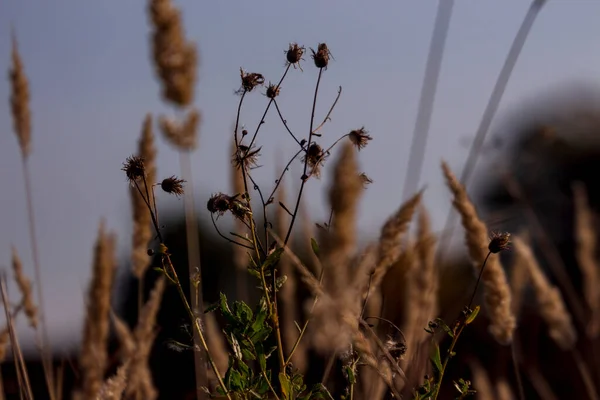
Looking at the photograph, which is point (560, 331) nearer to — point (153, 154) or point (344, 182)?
point (153, 154)

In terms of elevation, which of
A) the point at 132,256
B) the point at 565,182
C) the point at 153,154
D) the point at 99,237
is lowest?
the point at 565,182

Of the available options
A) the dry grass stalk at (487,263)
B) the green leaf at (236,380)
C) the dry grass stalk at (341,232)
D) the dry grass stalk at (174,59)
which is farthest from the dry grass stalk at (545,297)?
the dry grass stalk at (341,232)

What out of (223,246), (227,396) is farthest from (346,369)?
(223,246)

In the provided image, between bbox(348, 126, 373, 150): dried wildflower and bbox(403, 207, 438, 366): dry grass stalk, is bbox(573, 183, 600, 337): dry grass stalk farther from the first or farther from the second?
bbox(348, 126, 373, 150): dried wildflower

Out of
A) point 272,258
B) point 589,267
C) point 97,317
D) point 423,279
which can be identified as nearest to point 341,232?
point 272,258

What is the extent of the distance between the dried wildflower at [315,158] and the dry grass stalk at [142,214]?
476 mm

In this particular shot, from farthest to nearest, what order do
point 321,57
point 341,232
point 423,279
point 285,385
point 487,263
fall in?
point 423,279 < point 487,263 < point 321,57 < point 285,385 < point 341,232

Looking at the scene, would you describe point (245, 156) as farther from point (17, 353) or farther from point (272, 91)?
point (17, 353)

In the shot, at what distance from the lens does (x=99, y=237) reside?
167cm

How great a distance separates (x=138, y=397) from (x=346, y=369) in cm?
79

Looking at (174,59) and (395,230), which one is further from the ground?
(174,59)

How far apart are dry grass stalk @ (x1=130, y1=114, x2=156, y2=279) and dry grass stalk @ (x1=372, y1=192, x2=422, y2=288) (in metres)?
0.51

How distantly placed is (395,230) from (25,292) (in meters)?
1.20

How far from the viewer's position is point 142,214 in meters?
2.06
